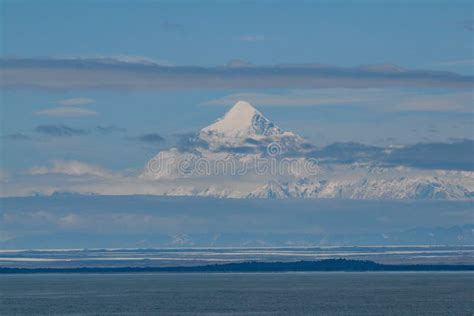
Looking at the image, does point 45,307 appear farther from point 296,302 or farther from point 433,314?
point 433,314

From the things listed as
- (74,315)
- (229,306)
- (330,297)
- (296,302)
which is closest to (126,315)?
(74,315)

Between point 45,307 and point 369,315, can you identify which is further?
point 45,307

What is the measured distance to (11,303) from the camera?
7254 inches

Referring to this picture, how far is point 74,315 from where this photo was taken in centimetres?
15612

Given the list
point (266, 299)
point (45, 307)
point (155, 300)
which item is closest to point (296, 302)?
point (266, 299)

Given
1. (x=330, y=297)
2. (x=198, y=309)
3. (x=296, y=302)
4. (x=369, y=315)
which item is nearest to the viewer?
(x=369, y=315)

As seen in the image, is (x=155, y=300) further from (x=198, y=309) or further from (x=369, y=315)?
(x=369, y=315)

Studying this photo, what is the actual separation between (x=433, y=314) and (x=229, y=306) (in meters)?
27.3

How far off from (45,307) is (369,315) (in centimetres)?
4338

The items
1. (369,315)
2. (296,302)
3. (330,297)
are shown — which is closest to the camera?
(369,315)

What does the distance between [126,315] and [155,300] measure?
3144 cm

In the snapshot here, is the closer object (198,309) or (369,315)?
(369,315)

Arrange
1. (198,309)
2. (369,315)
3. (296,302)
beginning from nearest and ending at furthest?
(369,315), (198,309), (296,302)

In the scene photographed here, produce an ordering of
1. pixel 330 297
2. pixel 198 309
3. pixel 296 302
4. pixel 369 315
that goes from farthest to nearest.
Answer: pixel 330 297, pixel 296 302, pixel 198 309, pixel 369 315
